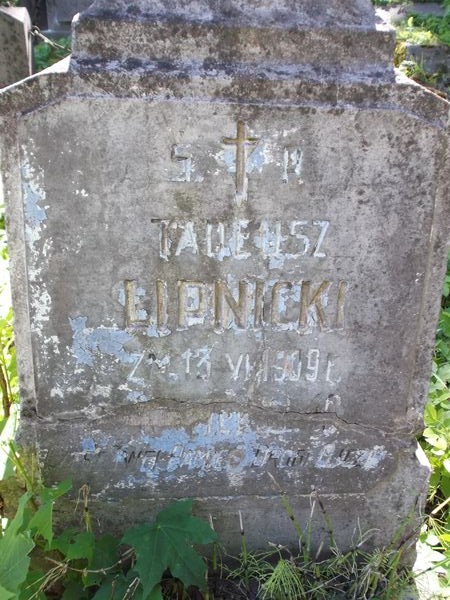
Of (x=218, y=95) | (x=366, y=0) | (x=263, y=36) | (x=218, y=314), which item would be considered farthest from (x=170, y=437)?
(x=366, y=0)

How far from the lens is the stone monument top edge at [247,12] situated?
1840 mm

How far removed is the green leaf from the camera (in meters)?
1.95

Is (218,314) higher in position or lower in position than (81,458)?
higher

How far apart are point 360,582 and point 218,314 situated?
38.2 inches

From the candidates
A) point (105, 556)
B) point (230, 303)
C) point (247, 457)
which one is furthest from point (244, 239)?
point (105, 556)

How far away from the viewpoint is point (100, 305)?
6.81 ft

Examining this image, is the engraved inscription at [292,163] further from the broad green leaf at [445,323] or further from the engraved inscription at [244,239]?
the broad green leaf at [445,323]

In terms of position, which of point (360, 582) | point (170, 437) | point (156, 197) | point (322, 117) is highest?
point (322, 117)

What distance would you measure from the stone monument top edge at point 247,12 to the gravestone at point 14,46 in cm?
387

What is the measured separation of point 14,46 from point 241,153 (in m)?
4.12

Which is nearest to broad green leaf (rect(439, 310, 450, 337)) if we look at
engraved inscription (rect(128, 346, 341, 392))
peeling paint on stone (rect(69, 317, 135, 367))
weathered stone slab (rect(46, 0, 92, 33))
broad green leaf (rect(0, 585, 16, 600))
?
engraved inscription (rect(128, 346, 341, 392))

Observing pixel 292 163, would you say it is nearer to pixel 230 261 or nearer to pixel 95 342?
pixel 230 261

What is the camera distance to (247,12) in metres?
1.86

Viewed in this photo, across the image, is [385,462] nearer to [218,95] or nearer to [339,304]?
[339,304]
